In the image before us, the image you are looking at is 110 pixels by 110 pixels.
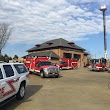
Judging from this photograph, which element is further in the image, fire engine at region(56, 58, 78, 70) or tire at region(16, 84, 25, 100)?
fire engine at region(56, 58, 78, 70)

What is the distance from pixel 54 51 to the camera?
75.3m

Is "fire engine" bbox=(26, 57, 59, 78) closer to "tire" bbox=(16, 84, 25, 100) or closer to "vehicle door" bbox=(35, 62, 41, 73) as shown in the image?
"vehicle door" bbox=(35, 62, 41, 73)

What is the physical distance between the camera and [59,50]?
73.2 meters

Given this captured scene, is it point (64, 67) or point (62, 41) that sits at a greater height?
point (62, 41)

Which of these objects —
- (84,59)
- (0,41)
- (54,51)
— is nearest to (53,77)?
(0,41)

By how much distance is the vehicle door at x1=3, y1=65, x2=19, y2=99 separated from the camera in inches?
381

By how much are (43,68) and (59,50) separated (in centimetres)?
4680

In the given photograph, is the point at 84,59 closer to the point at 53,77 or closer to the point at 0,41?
the point at 0,41

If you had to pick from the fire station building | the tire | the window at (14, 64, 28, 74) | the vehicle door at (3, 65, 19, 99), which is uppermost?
the fire station building

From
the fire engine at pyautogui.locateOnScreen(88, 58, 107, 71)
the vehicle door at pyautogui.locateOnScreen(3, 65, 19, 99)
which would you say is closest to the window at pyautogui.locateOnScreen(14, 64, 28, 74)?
the vehicle door at pyautogui.locateOnScreen(3, 65, 19, 99)

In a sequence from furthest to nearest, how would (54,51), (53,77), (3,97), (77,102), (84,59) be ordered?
(84,59) → (54,51) → (53,77) → (77,102) → (3,97)

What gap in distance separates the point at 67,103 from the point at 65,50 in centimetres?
6474

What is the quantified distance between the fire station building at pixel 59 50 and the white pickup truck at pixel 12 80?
5781cm

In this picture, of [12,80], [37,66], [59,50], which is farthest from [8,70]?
[59,50]
